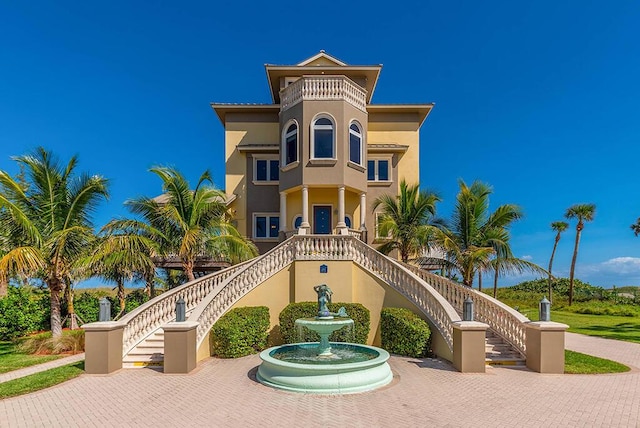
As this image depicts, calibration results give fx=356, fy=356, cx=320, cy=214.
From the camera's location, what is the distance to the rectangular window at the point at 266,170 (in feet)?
68.5

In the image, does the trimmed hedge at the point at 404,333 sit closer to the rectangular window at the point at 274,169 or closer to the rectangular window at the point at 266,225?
the rectangular window at the point at 266,225

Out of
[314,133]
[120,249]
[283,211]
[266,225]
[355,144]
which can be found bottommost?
[120,249]

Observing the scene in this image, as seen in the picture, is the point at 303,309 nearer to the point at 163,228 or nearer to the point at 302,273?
the point at 302,273

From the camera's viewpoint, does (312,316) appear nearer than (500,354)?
No

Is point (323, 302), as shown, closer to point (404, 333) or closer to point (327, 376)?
point (327, 376)

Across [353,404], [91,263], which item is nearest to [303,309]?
[353,404]

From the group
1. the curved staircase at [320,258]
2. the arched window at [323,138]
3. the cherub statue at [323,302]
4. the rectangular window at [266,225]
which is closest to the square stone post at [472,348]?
the curved staircase at [320,258]

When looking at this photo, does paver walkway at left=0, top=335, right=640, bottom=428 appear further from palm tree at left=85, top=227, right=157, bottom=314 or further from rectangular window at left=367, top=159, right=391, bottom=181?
rectangular window at left=367, top=159, right=391, bottom=181

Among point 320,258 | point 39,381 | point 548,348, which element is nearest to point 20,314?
point 39,381

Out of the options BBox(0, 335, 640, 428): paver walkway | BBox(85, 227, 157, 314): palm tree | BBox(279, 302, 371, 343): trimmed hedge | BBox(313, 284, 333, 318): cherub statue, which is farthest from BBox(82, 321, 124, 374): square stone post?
BBox(313, 284, 333, 318): cherub statue

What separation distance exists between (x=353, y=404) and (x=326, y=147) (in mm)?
13024

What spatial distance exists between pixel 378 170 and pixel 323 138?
452 cm

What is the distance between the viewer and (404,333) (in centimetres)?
1119

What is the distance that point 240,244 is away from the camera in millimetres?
15359
